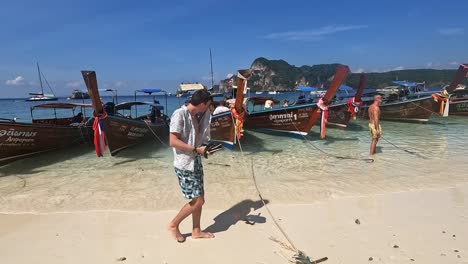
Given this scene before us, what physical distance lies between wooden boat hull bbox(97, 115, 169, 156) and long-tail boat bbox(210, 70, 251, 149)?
2367 millimetres

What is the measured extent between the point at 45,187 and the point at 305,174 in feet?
18.7

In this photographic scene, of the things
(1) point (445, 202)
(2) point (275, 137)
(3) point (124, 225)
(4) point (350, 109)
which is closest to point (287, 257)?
(3) point (124, 225)

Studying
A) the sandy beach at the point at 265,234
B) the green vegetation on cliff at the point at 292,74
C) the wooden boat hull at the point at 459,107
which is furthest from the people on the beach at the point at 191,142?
the green vegetation on cliff at the point at 292,74

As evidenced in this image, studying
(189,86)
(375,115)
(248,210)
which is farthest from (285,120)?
(248,210)

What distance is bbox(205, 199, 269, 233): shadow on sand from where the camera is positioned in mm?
4477

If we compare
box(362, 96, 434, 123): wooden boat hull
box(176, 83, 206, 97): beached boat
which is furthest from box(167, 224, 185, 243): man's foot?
box(362, 96, 434, 123): wooden boat hull

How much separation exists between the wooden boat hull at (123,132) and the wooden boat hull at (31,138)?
2072 millimetres

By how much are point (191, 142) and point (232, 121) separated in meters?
6.77

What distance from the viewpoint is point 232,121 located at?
10484 millimetres

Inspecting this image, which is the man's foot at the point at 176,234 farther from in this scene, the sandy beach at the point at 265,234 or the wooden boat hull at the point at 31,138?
the wooden boat hull at the point at 31,138

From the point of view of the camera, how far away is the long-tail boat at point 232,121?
365 inches

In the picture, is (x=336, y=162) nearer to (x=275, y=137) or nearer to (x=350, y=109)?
(x=275, y=137)

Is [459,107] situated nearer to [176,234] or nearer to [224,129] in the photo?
[224,129]

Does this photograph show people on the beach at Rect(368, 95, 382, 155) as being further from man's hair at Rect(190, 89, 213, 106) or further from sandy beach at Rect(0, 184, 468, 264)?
man's hair at Rect(190, 89, 213, 106)
